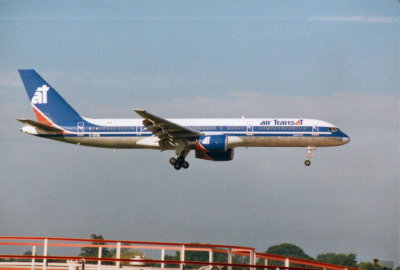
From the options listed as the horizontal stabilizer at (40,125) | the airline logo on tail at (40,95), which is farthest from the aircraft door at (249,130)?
the airline logo on tail at (40,95)

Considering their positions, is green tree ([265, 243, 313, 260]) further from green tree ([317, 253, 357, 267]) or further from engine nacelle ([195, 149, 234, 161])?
engine nacelle ([195, 149, 234, 161])

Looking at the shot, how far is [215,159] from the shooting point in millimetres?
52812

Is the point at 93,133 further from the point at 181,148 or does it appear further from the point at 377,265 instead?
the point at 377,265

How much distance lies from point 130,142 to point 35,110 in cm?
1025

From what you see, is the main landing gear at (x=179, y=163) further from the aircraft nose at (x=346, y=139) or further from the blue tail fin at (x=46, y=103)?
the aircraft nose at (x=346, y=139)

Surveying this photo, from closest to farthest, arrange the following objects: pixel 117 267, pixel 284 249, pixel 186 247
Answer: pixel 117 267 → pixel 186 247 → pixel 284 249

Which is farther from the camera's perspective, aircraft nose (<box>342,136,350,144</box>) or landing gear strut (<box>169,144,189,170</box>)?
landing gear strut (<box>169,144,189,170</box>)

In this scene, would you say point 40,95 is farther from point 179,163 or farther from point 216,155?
point 216,155

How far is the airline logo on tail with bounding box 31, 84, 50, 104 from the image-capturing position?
5675 centimetres

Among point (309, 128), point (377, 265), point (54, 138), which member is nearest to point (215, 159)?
point (309, 128)

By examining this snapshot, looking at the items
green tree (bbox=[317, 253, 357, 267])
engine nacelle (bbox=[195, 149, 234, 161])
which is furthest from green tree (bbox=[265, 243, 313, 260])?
engine nacelle (bbox=[195, 149, 234, 161])

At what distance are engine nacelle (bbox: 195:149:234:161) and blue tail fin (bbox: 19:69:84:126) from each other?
9.13 metres

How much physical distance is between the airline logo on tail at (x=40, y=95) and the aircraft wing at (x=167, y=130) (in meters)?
12.0

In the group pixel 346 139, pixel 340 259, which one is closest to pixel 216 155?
pixel 346 139
